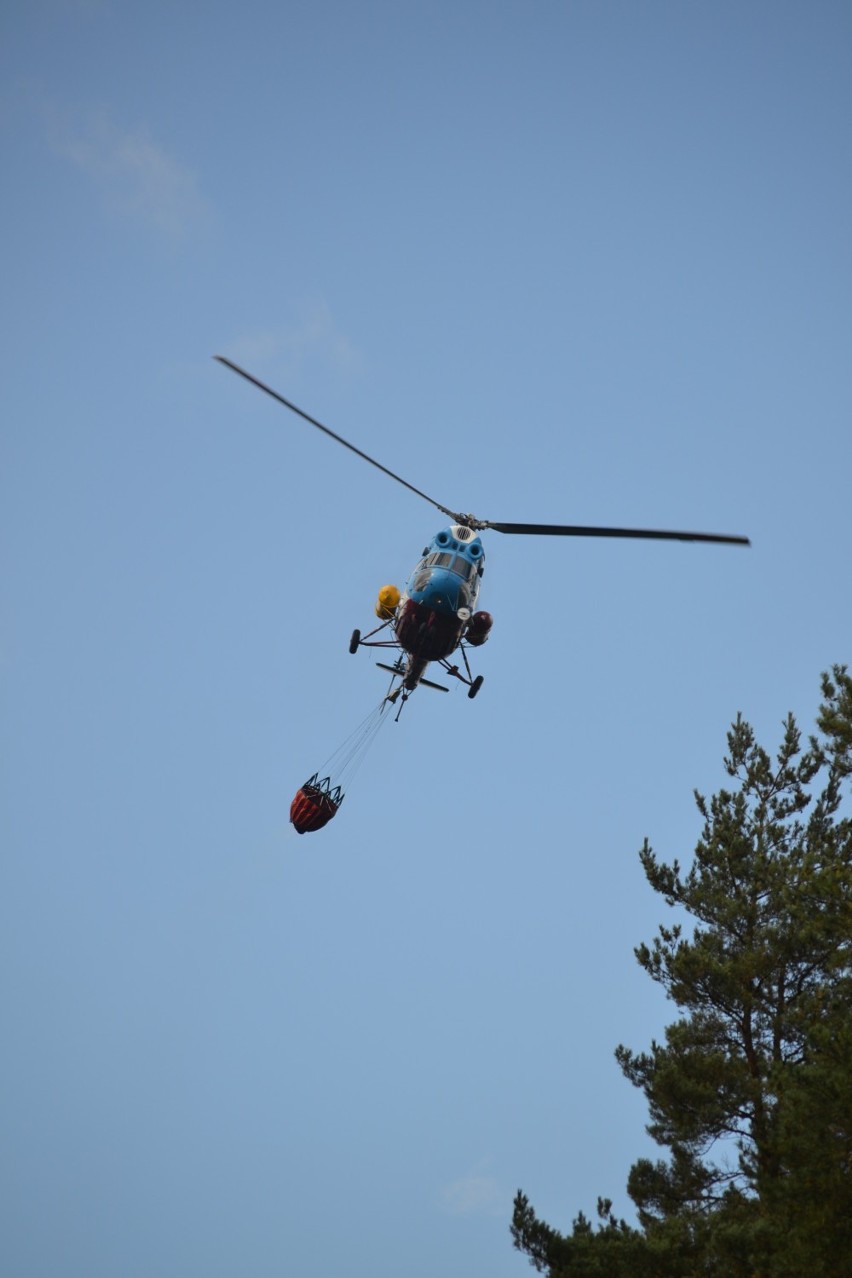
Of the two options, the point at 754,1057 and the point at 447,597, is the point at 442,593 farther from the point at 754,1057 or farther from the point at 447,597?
the point at 754,1057

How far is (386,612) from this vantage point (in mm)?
24312

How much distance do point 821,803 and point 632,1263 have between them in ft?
28.6

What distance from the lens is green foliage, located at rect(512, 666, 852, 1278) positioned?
13766mm

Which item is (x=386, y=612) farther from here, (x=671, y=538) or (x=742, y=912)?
(x=742, y=912)

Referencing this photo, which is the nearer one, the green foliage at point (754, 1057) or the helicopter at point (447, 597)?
the green foliage at point (754, 1057)

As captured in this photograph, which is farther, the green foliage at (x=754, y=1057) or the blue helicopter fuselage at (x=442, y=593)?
the blue helicopter fuselage at (x=442, y=593)

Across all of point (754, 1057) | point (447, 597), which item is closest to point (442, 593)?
point (447, 597)

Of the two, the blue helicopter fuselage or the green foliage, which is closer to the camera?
the green foliage

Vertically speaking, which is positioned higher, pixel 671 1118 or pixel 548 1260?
pixel 671 1118

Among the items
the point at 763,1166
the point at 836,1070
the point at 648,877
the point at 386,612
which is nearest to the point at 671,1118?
the point at 763,1166

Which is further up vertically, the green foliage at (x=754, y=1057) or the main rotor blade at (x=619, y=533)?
the main rotor blade at (x=619, y=533)

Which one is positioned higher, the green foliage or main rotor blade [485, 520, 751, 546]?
main rotor blade [485, 520, 751, 546]

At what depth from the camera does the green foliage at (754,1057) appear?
542 inches

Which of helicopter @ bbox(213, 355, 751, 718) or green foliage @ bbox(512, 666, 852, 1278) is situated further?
helicopter @ bbox(213, 355, 751, 718)
